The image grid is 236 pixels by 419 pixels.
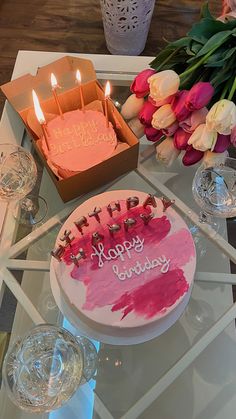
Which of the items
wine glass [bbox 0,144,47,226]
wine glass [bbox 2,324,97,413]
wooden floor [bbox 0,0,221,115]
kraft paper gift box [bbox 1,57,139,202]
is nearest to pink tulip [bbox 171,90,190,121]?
kraft paper gift box [bbox 1,57,139,202]

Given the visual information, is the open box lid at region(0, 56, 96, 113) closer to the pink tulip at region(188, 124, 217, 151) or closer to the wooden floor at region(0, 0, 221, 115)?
the pink tulip at region(188, 124, 217, 151)

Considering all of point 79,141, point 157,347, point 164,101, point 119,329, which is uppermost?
point 164,101

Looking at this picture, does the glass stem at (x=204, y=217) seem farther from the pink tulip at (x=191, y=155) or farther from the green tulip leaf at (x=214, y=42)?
the green tulip leaf at (x=214, y=42)

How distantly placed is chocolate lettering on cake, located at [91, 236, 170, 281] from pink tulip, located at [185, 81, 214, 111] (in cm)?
28

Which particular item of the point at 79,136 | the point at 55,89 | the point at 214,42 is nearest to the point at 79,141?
the point at 79,136

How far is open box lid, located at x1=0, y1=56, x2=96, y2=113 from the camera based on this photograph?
1.09 meters

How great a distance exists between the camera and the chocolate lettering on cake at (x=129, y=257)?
88 centimetres

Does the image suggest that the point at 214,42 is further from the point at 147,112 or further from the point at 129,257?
the point at 129,257

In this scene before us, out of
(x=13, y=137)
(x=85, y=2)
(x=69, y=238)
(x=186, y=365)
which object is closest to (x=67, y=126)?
(x=13, y=137)

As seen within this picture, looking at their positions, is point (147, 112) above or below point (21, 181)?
above

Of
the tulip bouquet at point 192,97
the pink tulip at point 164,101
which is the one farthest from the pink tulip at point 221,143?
the pink tulip at point 164,101

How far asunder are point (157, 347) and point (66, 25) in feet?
5.20

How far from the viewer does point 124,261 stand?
0.89 m

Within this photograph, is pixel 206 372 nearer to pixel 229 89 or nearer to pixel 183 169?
pixel 183 169
